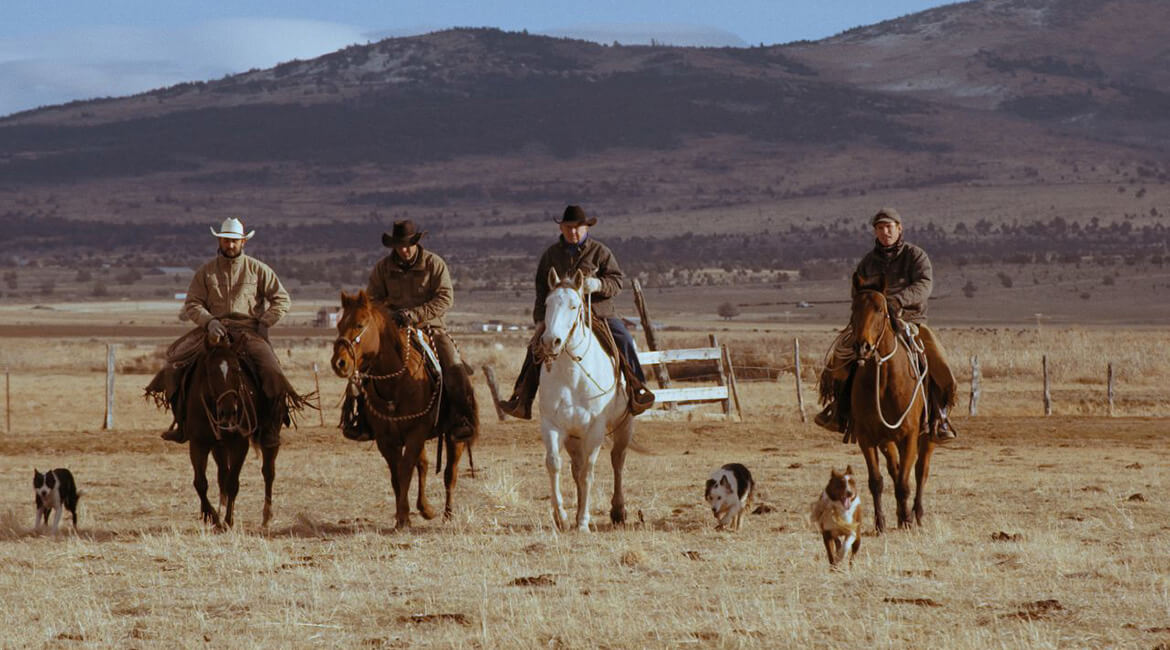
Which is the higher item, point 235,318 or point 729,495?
point 235,318

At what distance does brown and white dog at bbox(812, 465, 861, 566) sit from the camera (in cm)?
1091

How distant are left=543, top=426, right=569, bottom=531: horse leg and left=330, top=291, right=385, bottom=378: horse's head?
152cm

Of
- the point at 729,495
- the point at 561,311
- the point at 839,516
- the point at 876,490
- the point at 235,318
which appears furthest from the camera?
the point at 235,318

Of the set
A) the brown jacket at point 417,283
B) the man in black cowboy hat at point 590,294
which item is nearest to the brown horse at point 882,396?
the man in black cowboy hat at point 590,294

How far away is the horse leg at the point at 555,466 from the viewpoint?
1309 cm

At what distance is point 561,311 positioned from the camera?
12617 mm

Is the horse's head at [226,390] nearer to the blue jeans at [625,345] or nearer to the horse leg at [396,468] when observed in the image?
the horse leg at [396,468]

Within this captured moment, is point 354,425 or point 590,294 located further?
point 354,425

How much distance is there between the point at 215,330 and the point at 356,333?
128 cm

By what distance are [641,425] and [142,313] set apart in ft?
176

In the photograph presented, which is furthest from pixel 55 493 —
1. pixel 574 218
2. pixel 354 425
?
pixel 574 218

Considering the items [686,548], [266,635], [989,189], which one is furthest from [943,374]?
[989,189]

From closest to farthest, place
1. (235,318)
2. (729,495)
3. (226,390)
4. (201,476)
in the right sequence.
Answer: (729,495), (226,390), (201,476), (235,318)

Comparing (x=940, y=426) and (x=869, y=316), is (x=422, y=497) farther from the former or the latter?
(x=940, y=426)
